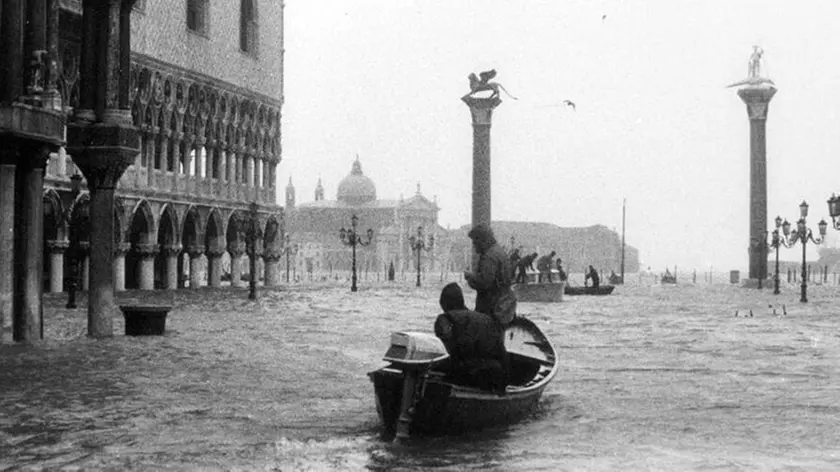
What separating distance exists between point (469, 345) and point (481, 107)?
3690 cm

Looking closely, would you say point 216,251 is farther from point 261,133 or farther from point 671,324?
point 671,324

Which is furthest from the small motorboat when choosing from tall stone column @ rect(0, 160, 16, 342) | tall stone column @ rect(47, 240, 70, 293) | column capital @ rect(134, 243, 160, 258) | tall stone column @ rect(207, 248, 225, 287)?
tall stone column @ rect(207, 248, 225, 287)

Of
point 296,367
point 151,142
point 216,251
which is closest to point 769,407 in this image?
point 296,367

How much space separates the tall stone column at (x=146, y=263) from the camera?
43.6 metres

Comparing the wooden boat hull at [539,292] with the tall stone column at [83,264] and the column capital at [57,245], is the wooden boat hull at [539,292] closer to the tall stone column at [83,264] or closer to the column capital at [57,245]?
the tall stone column at [83,264]

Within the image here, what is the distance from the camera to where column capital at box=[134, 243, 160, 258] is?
4356 cm

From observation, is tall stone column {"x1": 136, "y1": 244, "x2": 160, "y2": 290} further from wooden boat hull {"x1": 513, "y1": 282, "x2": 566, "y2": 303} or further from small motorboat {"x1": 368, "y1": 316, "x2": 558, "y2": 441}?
small motorboat {"x1": 368, "y1": 316, "x2": 558, "y2": 441}

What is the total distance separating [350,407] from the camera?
1164cm

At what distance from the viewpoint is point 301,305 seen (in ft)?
115

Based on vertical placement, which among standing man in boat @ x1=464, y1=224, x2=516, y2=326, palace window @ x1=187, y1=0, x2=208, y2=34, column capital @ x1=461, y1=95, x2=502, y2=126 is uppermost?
palace window @ x1=187, y1=0, x2=208, y2=34

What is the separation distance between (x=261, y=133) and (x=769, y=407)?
4325cm

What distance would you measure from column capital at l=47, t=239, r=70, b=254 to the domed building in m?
116

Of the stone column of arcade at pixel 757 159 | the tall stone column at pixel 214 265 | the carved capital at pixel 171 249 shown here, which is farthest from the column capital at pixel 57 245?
the stone column of arcade at pixel 757 159

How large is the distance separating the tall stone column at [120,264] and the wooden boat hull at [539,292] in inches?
492
